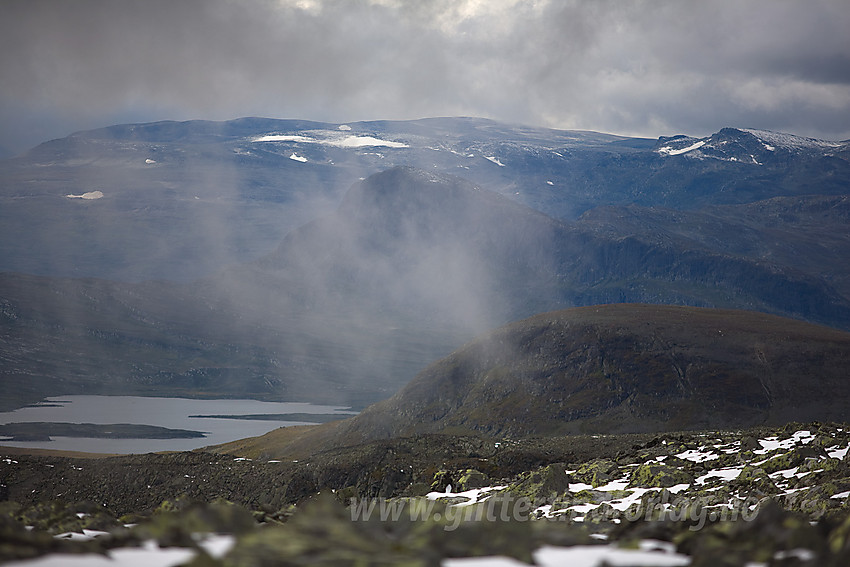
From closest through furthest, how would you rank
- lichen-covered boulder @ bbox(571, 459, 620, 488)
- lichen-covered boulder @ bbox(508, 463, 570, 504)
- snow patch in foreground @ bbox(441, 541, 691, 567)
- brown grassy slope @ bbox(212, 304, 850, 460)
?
snow patch in foreground @ bbox(441, 541, 691, 567) < lichen-covered boulder @ bbox(508, 463, 570, 504) < lichen-covered boulder @ bbox(571, 459, 620, 488) < brown grassy slope @ bbox(212, 304, 850, 460)

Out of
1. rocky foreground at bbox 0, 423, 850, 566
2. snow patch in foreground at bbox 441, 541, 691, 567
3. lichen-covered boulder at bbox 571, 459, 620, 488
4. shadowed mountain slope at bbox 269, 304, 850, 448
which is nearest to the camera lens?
snow patch in foreground at bbox 441, 541, 691, 567

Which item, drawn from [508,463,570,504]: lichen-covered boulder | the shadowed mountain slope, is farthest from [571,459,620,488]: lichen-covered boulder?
the shadowed mountain slope

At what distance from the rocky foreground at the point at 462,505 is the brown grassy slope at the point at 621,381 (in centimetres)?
6687

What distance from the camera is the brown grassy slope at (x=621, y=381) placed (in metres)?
131

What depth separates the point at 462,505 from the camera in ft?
108

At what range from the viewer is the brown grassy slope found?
430 ft

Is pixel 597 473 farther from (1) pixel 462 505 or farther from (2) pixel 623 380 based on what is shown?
(2) pixel 623 380

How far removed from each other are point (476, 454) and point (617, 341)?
104584mm

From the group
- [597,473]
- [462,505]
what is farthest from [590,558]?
[597,473]

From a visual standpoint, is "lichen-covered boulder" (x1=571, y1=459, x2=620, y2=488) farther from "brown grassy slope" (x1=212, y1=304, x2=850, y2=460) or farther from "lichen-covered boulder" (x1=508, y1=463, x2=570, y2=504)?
"brown grassy slope" (x1=212, y1=304, x2=850, y2=460)

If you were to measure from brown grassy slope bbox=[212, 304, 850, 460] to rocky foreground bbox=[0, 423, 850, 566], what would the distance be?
66.9m

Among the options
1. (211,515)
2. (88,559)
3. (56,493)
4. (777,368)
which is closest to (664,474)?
(211,515)

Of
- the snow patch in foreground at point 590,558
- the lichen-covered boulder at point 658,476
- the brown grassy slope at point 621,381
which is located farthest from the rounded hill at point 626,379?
the snow patch in foreground at point 590,558

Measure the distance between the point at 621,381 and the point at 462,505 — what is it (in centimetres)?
11956
